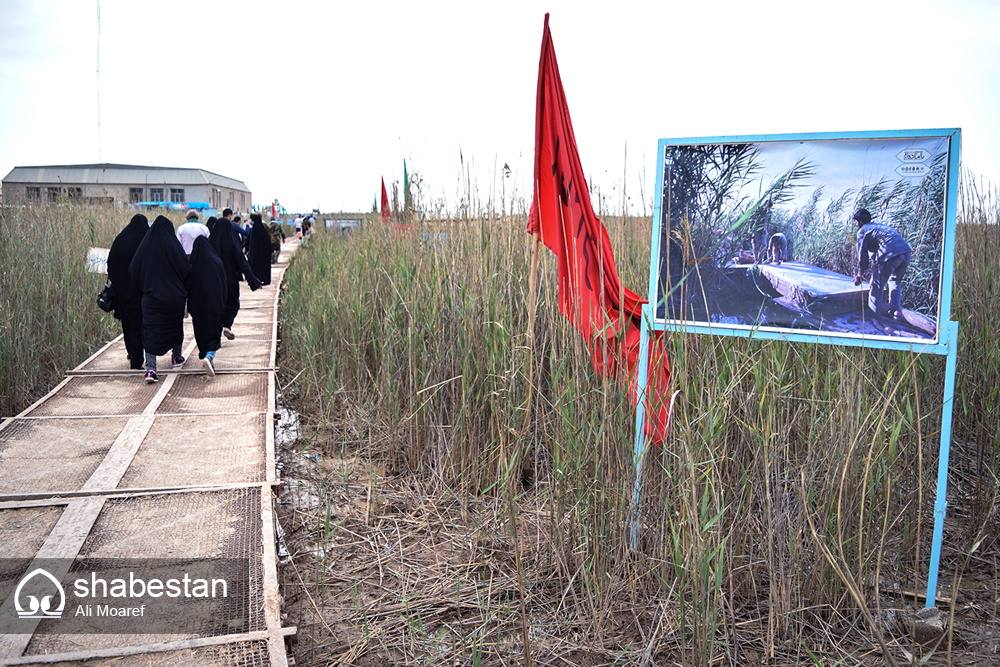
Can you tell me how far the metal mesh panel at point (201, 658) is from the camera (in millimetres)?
1865

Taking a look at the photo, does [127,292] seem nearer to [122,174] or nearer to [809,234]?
[809,234]

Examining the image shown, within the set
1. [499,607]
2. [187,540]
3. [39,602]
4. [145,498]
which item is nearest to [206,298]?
[145,498]

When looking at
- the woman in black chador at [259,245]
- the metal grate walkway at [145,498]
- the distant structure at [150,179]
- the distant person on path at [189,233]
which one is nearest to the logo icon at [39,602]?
the metal grate walkway at [145,498]

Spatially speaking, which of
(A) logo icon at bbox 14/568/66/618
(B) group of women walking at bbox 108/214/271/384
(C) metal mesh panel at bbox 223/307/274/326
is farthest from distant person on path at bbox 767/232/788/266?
(C) metal mesh panel at bbox 223/307/274/326

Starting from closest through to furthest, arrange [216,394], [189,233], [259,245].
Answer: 1. [216,394]
2. [189,233]
3. [259,245]

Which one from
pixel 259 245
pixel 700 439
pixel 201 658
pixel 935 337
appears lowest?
pixel 201 658

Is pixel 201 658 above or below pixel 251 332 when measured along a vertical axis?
below

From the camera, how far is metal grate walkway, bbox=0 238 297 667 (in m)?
1.96

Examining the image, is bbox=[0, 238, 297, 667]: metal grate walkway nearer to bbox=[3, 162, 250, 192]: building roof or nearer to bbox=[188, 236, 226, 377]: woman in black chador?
bbox=[188, 236, 226, 377]: woman in black chador

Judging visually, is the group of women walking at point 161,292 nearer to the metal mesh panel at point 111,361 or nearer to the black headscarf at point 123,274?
the black headscarf at point 123,274

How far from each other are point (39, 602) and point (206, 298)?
12.1ft

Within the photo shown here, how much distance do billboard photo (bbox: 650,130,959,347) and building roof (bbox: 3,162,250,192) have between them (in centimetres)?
4892

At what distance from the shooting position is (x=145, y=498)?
2.93m

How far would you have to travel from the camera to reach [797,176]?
222 cm
